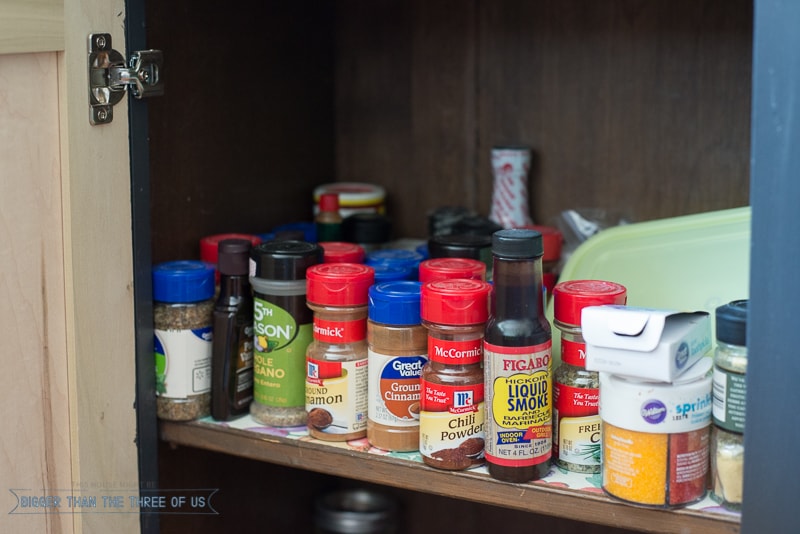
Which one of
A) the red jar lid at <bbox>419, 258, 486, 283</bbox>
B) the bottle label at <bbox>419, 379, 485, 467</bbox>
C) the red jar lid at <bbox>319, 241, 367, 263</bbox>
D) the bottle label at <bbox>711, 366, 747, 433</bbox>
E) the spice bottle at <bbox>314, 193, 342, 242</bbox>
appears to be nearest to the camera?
the bottle label at <bbox>711, 366, 747, 433</bbox>

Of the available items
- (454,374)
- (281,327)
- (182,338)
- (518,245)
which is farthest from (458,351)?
(182,338)

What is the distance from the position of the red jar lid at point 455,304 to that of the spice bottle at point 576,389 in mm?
75

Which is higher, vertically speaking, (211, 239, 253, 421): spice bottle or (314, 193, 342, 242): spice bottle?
(314, 193, 342, 242): spice bottle

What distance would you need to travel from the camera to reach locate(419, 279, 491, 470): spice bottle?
95cm

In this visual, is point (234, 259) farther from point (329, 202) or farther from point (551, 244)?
point (551, 244)

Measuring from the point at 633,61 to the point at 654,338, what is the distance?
0.64 metres

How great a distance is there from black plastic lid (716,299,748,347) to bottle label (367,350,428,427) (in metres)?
0.30

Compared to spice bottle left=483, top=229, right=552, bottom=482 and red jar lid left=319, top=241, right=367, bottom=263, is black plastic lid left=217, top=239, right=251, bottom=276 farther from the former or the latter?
spice bottle left=483, top=229, right=552, bottom=482

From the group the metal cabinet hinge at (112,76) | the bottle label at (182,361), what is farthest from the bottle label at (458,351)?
the metal cabinet hinge at (112,76)

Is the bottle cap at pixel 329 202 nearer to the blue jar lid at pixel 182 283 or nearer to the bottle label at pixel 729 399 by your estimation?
the blue jar lid at pixel 182 283

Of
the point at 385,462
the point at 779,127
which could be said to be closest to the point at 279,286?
the point at 385,462

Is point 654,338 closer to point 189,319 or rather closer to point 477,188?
point 189,319

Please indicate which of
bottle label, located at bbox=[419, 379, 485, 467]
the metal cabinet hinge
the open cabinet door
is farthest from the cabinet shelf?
the metal cabinet hinge

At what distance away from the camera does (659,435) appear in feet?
2.84
